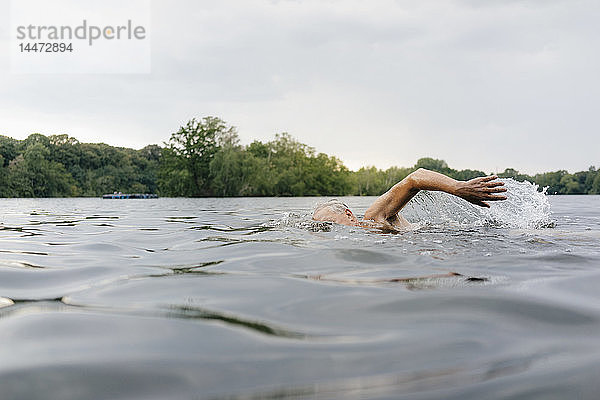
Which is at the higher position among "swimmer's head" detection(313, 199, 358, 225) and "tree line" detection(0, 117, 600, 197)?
"tree line" detection(0, 117, 600, 197)

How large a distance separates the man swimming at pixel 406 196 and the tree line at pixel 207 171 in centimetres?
4020

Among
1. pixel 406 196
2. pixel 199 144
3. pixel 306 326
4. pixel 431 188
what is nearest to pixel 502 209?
pixel 406 196

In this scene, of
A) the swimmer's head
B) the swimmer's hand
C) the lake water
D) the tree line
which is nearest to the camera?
the lake water

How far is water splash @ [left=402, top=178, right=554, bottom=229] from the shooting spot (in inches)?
261

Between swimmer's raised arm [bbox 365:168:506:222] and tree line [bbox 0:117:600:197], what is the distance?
40566 mm

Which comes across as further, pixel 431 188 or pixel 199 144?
pixel 199 144

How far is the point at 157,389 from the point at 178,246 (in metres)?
3.63

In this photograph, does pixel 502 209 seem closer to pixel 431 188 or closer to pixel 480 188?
pixel 431 188

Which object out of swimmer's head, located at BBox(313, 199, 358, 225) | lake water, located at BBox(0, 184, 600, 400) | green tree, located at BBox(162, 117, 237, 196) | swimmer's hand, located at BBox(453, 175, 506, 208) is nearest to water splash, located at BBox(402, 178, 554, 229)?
swimmer's head, located at BBox(313, 199, 358, 225)

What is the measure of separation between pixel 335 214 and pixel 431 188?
1741 millimetres

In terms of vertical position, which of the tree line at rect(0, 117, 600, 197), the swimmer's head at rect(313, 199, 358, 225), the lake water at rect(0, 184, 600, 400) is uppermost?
the tree line at rect(0, 117, 600, 197)

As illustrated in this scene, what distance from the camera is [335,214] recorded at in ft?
21.9

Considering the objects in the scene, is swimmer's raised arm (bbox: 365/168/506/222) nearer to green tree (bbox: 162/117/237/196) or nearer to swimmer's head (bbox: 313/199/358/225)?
swimmer's head (bbox: 313/199/358/225)

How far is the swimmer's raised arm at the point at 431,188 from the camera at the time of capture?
15.5 ft
